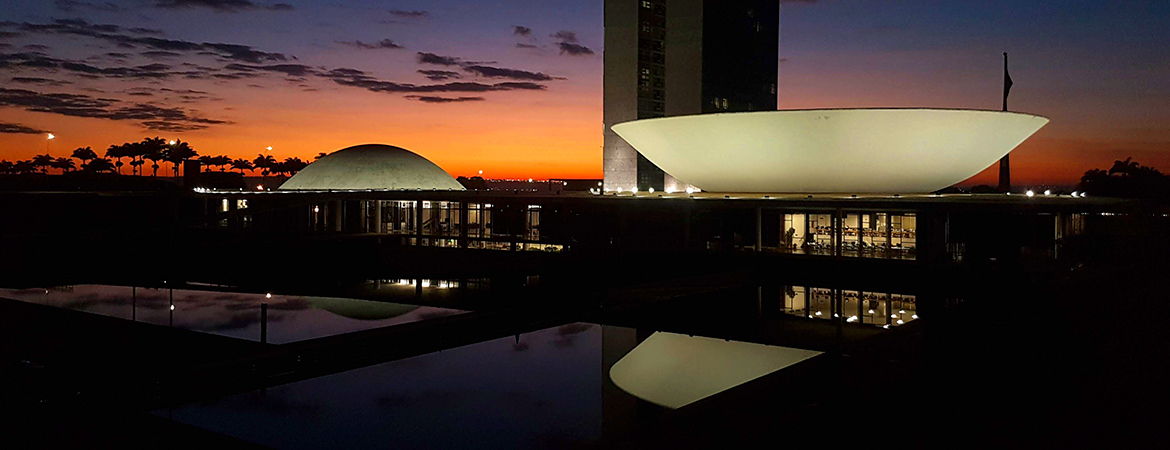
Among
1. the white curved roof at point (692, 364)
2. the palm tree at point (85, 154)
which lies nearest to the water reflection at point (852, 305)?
the white curved roof at point (692, 364)

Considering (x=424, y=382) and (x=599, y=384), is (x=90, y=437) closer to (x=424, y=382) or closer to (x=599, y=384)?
(x=424, y=382)

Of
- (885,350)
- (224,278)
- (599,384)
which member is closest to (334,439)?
(599,384)

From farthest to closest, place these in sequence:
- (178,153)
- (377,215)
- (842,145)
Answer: (178,153), (377,215), (842,145)

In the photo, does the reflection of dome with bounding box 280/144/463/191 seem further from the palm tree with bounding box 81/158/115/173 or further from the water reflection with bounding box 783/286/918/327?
the palm tree with bounding box 81/158/115/173

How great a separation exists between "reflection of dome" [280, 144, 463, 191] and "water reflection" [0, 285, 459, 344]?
1891 centimetres

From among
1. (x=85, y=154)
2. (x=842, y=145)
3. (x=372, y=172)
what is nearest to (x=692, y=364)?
(x=842, y=145)

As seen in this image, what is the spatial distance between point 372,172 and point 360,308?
2186cm

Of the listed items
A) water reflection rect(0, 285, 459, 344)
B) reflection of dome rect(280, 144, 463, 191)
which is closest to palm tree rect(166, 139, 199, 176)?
reflection of dome rect(280, 144, 463, 191)

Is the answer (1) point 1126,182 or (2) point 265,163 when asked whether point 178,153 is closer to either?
(2) point 265,163

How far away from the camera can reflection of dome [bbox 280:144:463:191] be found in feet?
107

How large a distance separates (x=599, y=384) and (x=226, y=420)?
3373 millimetres

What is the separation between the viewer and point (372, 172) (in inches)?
1288

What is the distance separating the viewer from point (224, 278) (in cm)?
1520

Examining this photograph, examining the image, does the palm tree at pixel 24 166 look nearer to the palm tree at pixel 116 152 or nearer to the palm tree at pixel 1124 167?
the palm tree at pixel 116 152
